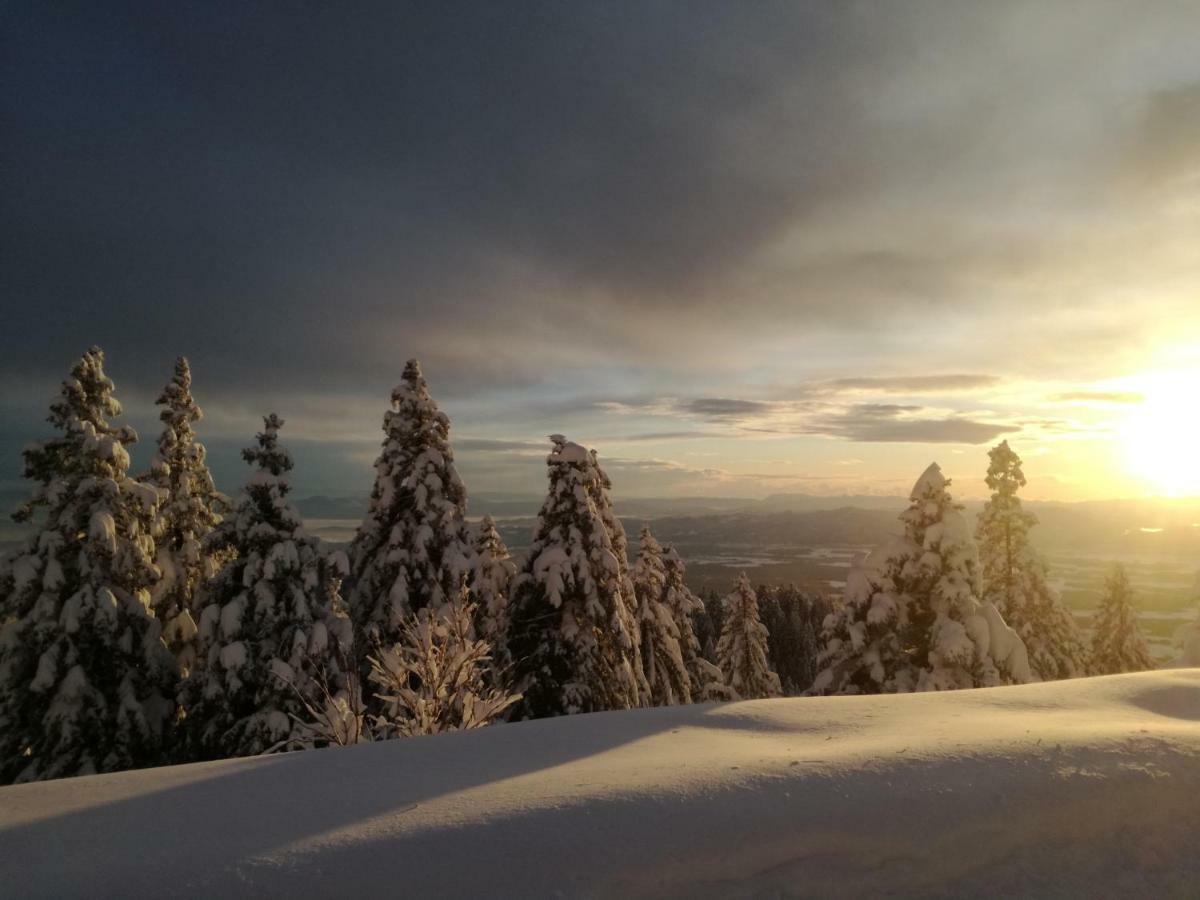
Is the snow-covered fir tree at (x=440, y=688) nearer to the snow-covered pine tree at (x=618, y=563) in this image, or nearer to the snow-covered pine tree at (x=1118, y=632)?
the snow-covered pine tree at (x=618, y=563)

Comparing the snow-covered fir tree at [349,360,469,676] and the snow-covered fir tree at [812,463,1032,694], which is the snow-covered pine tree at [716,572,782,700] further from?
the snow-covered fir tree at [349,360,469,676]

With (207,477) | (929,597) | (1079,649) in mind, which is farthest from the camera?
(1079,649)

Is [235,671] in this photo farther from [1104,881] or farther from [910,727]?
[1104,881]

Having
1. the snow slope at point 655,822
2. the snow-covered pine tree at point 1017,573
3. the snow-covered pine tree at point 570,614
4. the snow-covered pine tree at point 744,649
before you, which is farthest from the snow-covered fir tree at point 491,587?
the snow-covered pine tree at point 1017,573

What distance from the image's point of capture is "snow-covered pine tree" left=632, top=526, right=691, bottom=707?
2436cm

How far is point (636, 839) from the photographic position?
153 inches

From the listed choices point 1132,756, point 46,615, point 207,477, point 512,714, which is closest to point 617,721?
point 1132,756

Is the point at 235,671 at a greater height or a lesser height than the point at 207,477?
lesser

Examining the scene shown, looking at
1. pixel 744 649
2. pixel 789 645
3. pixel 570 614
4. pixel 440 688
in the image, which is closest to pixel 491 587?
pixel 570 614

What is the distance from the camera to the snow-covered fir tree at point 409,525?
19094 mm

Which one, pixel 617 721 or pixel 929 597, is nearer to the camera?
pixel 617 721

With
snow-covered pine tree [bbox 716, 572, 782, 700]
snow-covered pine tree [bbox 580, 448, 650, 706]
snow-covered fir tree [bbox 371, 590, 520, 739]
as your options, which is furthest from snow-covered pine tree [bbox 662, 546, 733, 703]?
snow-covered fir tree [bbox 371, 590, 520, 739]

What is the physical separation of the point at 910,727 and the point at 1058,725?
127 centimetres

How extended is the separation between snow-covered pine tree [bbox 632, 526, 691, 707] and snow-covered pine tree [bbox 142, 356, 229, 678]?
15.4 m
